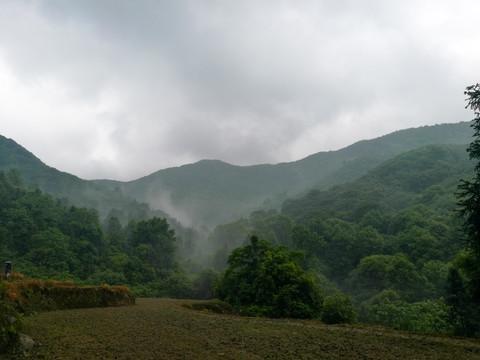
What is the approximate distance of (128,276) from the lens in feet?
196

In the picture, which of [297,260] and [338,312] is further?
[297,260]

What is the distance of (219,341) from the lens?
43.4 ft

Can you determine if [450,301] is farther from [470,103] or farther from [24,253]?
[24,253]

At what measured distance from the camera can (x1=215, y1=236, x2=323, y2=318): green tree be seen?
2528 centimetres

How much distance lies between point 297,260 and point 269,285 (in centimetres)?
451

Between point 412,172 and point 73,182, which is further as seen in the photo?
point 73,182

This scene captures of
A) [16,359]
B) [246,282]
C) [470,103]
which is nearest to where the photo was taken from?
[16,359]

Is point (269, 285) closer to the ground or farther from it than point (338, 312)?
farther from it

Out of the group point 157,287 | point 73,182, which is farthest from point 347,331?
point 73,182

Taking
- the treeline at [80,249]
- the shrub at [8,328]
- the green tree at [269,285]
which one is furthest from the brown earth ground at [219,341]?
the treeline at [80,249]

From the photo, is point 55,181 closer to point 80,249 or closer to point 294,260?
point 80,249

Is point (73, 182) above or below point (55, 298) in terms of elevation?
above

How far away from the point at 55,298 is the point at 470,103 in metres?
26.2

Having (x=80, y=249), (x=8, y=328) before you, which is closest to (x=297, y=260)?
(x=8, y=328)
